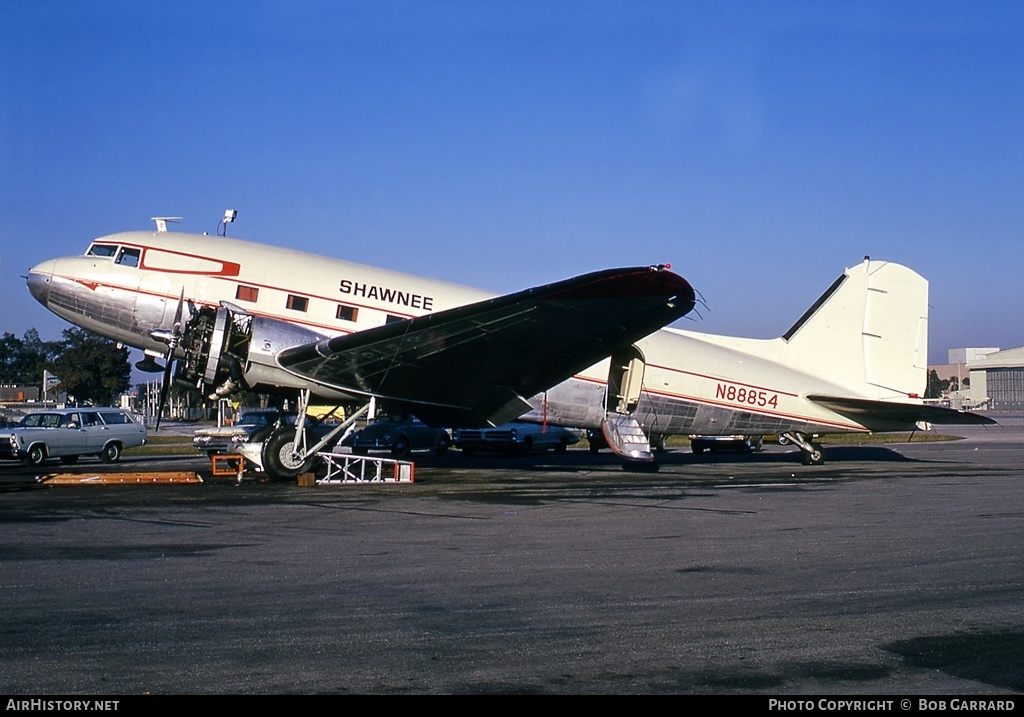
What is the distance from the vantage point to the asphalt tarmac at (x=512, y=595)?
17.2 ft

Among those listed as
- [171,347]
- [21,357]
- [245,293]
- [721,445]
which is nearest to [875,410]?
[721,445]

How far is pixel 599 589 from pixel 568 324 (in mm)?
8815

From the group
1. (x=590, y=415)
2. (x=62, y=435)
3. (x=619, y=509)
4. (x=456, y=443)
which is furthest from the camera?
(x=456, y=443)

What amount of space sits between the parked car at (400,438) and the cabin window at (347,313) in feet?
39.6

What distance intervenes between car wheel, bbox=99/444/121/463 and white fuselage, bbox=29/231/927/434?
1064cm

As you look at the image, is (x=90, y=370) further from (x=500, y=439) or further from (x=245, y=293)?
(x=245, y=293)

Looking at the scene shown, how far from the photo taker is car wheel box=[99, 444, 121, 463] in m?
28.2

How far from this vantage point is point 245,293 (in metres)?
18.3

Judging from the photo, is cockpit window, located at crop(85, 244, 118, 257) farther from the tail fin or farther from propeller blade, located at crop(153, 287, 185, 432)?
the tail fin

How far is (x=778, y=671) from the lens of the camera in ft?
17.4

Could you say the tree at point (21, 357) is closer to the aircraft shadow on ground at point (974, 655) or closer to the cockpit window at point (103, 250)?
the cockpit window at point (103, 250)

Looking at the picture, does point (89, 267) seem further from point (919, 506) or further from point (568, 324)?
point (919, 506)
